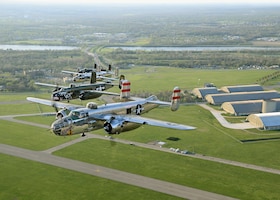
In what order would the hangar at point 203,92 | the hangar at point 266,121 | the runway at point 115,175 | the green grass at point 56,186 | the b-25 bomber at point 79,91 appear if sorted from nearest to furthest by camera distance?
the green grass at point 56,186
the runway at point 115,175
the b-25 bomber at point 79,91
the hangar at point 266,121
the hangar at point 203,92

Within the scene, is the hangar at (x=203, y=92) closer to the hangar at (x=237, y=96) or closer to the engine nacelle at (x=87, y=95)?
the hangar at (x=237, y=96)

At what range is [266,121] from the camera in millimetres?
127375

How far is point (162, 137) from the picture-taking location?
117m

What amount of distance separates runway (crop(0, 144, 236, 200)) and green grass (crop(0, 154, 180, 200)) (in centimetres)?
199

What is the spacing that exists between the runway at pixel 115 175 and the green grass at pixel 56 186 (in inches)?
78.4

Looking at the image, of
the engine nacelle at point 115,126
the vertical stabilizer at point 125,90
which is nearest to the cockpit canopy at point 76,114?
the engine nacelle at point 115,126

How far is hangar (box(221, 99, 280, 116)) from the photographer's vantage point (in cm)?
14462

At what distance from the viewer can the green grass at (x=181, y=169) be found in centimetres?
8556

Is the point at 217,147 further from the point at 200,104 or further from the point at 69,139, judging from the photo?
the point at 200,104

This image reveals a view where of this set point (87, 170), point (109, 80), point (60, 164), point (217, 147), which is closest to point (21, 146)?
point (60, 164)

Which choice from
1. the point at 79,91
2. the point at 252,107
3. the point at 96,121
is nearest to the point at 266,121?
the point at 252,107

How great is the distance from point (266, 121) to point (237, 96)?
3798cm

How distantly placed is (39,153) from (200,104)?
7945 centimetres

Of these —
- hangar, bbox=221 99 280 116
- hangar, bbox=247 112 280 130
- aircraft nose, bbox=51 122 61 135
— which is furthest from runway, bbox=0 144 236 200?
hangar, bbox=221 99 280 116
